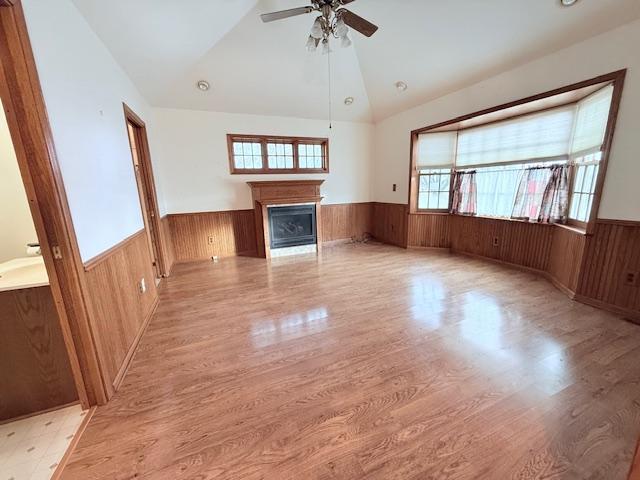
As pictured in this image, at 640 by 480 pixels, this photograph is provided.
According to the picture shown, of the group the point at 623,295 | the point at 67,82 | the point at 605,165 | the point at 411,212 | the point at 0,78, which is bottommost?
the point at 623,295

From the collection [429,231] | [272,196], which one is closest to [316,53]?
[272,196]

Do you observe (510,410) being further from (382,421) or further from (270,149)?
(270,149)

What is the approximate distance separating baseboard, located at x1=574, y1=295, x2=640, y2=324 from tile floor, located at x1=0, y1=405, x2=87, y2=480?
4359 millimetres

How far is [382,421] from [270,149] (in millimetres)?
4675

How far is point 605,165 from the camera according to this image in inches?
99.7

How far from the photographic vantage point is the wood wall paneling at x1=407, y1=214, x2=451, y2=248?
482 centimetres

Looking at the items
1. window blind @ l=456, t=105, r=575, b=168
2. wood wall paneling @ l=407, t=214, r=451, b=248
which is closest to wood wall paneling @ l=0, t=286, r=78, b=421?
wood wall paneling @ l=407, t=214, r=451, b=248

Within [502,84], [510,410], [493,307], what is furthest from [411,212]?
[510,410]

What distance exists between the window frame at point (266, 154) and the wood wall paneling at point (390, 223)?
1.50 meters

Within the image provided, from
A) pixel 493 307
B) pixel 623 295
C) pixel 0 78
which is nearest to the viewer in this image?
pixel 0 78

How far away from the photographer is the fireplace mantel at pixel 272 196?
4.67m

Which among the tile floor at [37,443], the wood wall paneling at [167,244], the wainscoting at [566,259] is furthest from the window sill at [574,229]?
the wood wall paneling at [167,244]

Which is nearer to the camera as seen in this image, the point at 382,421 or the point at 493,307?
the point at 382,421

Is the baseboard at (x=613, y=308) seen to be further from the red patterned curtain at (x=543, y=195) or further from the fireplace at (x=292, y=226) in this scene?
the fireplace at (x=292, y=226)
